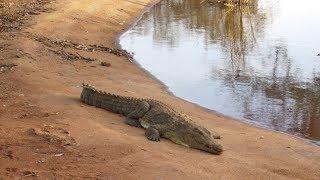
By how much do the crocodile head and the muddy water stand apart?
278cm

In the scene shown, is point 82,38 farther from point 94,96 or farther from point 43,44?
point 94,96

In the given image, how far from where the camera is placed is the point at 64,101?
873cm

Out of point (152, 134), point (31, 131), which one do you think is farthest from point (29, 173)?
A: point (152, 134)

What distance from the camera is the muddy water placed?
11.1 meters

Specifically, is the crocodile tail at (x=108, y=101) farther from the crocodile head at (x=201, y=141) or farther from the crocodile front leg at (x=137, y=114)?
the crocodile head at (x=201, y=141)

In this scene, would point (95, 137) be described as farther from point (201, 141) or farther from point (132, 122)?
point (201, 141)

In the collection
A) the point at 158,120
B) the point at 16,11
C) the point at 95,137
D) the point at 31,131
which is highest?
the point at 16,11

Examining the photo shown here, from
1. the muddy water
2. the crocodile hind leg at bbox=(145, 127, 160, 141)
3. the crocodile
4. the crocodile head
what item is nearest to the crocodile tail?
the crocodile

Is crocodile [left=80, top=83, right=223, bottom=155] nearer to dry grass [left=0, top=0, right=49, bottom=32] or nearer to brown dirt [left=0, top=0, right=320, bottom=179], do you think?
brown dirt [left=0, top=0, right=320, bottom=179]

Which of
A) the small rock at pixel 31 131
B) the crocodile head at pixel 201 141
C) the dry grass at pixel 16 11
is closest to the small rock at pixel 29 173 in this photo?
the small rock at pixel 31 131

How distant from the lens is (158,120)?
8.09m

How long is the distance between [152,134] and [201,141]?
0.74 meters

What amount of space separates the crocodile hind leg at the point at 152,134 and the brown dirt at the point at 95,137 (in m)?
0.11

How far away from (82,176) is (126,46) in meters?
11.3
